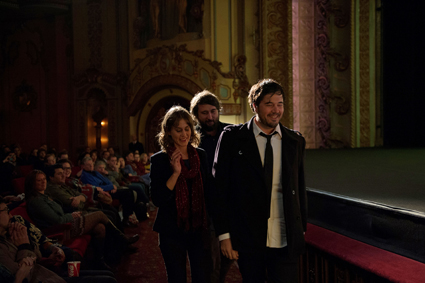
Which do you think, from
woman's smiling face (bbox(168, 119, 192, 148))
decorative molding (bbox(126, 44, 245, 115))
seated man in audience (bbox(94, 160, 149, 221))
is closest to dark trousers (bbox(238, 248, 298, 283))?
woman's smiling face (bbox(168, 119, 192, 148))

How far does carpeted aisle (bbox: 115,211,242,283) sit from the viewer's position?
335 centimetres

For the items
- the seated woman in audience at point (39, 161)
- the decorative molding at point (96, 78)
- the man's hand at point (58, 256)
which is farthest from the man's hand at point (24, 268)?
the decorative molding at point (96, 78)

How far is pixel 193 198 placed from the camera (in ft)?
6.83

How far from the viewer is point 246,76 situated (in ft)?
29.9

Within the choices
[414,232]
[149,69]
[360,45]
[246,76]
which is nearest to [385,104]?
[360,45]

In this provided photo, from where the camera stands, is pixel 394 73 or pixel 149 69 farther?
pixel 149 69

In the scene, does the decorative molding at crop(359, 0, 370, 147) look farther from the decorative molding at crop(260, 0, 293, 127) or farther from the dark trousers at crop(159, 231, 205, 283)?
the dark trousers at crop(159, 231, 205, 283)

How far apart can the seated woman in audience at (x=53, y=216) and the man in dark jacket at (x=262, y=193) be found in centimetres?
207

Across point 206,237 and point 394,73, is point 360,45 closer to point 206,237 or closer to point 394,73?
point 394,73

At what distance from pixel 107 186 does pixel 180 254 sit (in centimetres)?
355

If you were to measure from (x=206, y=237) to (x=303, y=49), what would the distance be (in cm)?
777

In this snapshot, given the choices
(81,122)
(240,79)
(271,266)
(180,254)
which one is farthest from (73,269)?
(81,122)

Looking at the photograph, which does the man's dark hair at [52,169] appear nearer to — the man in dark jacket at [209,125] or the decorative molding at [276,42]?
the man in dark jacket at [209,125]

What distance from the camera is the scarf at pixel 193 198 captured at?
2.03 m
